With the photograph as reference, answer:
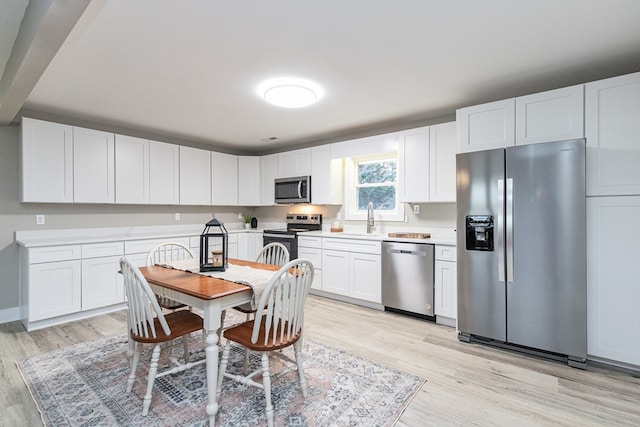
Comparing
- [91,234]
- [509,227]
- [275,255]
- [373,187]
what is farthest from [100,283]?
[509,227]

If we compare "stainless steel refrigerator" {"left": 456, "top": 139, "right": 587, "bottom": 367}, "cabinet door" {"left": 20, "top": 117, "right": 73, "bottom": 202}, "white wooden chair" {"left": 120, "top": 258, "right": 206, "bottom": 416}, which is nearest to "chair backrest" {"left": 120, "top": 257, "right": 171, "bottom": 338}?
"white wooden chair" {"left": 120, "top": 258, "right": 206, "bottom": 416}

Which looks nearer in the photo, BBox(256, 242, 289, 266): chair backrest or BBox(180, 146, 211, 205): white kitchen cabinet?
BBox(256, 242, 289, 266): chair backrest

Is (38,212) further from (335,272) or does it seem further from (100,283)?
(335,272)

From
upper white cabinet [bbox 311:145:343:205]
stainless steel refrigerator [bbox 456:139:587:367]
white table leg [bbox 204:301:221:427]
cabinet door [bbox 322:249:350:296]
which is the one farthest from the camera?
upper white cabinet [bbox 311:145:343:205]

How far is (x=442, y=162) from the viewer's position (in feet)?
11.5

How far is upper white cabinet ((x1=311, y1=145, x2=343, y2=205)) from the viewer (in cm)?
453

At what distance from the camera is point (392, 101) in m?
3.25

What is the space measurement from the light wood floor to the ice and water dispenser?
0.91m

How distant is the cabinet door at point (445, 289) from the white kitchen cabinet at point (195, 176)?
3537 mm

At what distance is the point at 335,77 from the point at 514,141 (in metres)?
1.66

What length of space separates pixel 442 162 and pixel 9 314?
5.09m

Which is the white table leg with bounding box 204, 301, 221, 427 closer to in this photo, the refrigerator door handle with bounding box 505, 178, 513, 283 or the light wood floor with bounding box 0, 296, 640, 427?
the light wood floor with bounding box 0, 296, 640, 427

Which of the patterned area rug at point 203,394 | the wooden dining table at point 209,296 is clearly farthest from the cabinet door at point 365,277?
the wooden dining table at point 209,296

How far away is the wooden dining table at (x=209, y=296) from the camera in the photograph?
174cm
